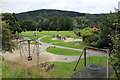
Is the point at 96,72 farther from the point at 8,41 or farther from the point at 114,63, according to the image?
the point at 8,41

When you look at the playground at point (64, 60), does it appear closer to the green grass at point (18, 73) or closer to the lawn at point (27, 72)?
the lawn at point (27, 72)

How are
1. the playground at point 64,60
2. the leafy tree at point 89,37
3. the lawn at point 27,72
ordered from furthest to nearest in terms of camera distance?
the leafy tree at point 89,37
the playground at point 64,60
the lawn at point 27,72

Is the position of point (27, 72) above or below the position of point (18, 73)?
below

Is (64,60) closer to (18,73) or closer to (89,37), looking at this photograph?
(18,73)

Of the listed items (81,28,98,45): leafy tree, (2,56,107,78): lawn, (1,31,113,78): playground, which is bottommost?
(1,31,113,78): playground

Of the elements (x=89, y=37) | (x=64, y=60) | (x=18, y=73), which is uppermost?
(x=89, y=37)

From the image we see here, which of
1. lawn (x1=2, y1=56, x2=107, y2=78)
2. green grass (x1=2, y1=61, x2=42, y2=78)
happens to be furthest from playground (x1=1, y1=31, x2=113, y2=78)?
green grass (x1=2, y1=61, x2=42, y2=78)

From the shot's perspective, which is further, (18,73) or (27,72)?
(27,72)

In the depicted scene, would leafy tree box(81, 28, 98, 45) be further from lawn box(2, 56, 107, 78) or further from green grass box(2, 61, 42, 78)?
green grass box(2, 61, 42, 78)

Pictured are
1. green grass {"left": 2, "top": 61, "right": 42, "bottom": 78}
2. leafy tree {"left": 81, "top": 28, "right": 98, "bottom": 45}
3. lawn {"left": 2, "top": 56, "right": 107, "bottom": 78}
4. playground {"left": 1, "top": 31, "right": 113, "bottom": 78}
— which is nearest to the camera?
green grass {"left": 2, "top": 61, "right": 42, "bottom": 78}

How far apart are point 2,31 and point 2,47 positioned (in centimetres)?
148

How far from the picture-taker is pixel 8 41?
35.5 ft

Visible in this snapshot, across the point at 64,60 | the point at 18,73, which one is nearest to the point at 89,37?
the point at 64,60

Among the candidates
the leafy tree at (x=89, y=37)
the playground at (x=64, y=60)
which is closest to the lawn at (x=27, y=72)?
the playground at (x=64, y=60)
